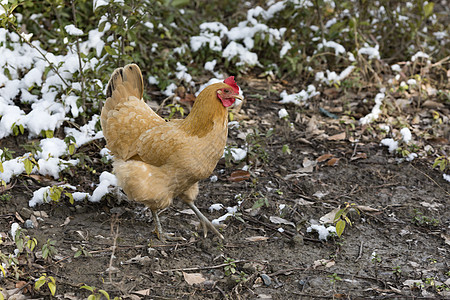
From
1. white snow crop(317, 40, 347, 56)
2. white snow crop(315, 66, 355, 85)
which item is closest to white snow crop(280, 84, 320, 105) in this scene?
white snow crop(315, 66, 355, 85)

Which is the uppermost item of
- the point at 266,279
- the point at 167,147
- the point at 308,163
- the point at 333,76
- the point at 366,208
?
the point at 167,147

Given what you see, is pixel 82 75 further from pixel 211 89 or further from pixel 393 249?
pixel 393 249

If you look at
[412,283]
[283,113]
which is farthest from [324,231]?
[283,113]

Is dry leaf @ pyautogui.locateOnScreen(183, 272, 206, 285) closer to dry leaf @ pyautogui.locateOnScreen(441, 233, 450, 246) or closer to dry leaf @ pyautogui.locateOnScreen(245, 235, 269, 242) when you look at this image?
dry leaf @ pyautogui.locateOnScreen(245, 235, 269, 242)

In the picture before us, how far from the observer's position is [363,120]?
236 inches

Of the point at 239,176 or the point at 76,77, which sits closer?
the point at 239,176

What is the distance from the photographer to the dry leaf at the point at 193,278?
354cm

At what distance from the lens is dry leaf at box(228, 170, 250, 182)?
16.3 ft

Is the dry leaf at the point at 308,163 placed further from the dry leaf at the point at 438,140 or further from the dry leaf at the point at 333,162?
the dry leaf at the point at 438,140

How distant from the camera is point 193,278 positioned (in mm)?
3582

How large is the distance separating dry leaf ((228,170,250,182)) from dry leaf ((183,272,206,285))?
A: 1.49 meters

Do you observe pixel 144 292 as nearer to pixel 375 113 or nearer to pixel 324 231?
pixel 324 231

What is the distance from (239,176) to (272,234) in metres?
0.93

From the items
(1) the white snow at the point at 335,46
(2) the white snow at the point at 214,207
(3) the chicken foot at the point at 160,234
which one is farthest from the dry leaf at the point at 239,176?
(1) the white snow at the point at 335,46
